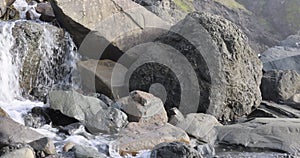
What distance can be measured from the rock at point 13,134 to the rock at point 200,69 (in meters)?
5.15

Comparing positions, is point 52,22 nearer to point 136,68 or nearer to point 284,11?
point 136,68

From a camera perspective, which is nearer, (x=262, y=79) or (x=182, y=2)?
(x=262, y=79)

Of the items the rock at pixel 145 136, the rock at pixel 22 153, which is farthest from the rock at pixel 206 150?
the rock at pixel 22 153

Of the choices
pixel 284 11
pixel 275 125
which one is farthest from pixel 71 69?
pixel 284 11

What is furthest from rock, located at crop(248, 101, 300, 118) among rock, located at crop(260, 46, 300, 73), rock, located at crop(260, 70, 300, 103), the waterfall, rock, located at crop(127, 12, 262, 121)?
rock, located at crop(260, 46, 300, 73)

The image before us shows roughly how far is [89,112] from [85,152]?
252 centimetres

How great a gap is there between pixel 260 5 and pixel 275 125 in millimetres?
36702

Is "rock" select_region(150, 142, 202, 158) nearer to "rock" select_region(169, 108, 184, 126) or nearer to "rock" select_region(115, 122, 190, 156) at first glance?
"rock" select_region(115, 122, 190, 156)

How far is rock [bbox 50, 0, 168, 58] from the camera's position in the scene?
14727mm

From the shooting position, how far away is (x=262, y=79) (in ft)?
56.1

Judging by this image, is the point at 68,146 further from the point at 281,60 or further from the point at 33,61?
the point at 281,60

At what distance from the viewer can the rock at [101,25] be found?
14.7 meters

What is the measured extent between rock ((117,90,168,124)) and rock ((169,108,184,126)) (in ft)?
0.63

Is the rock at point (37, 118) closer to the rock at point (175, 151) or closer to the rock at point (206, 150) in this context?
the rock at point (175, 151)
